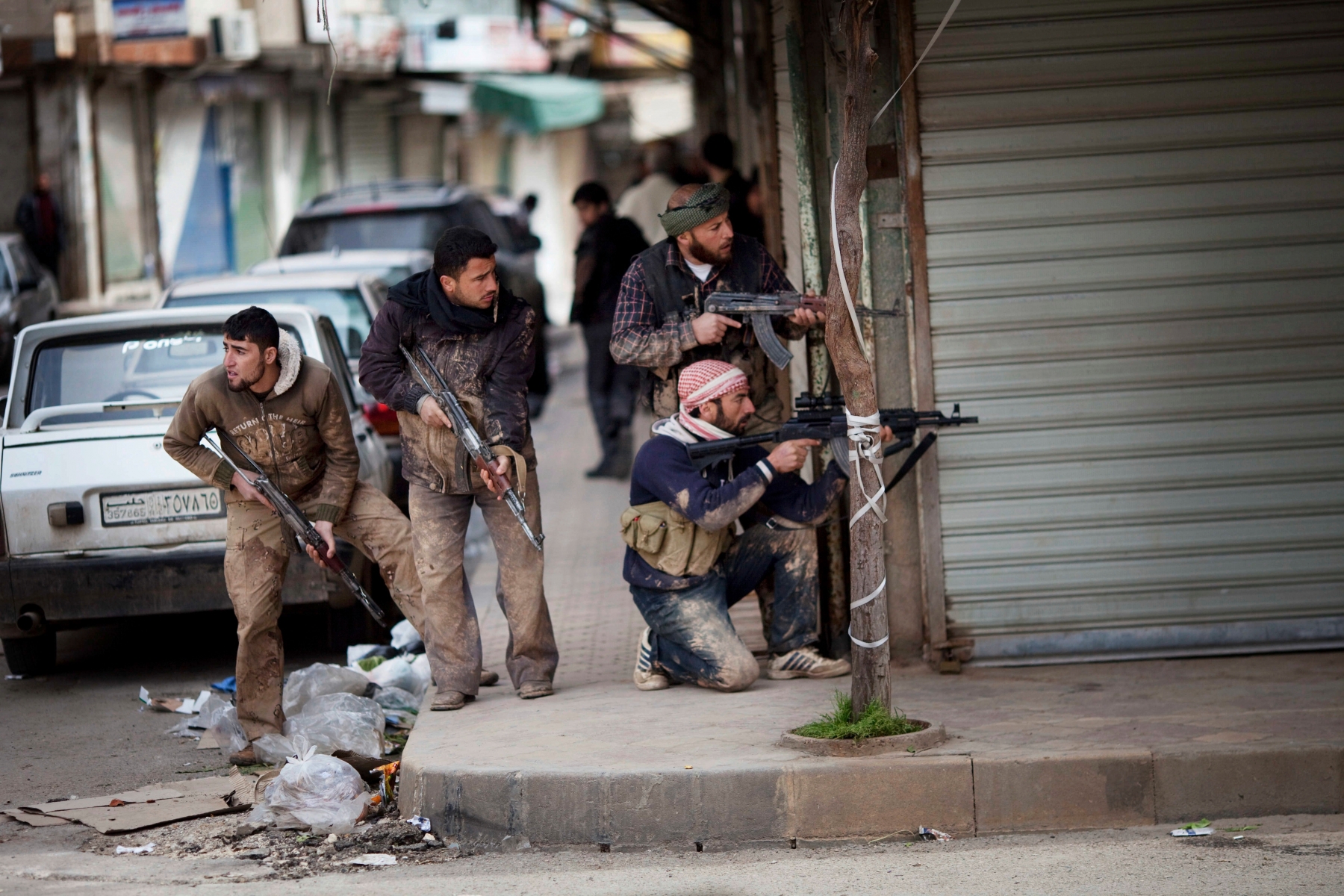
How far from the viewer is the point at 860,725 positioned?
5.05 m

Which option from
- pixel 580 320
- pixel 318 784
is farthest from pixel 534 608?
pixel 580 320

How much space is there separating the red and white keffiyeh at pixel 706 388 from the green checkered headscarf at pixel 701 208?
0.56 m

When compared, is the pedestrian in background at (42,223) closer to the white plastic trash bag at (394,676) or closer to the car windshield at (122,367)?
the car windshield at (122,367)

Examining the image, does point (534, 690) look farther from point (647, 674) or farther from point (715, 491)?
point (715, 491)

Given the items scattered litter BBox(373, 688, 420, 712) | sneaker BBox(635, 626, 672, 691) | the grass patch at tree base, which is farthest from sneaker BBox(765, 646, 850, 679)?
scattered litter BBox(373, 688, 420, 712)

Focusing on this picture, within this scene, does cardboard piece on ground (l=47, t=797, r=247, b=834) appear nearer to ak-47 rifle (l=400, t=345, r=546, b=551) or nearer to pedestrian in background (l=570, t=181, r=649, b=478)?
ak-47 rifle (l=400, t=345, r=546, b=551)

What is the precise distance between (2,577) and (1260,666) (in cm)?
519

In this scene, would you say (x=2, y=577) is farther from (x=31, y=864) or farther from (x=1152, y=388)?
(x=1152, y=388)

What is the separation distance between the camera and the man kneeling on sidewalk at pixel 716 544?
19.1ft

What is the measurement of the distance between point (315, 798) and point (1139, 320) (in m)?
3.58

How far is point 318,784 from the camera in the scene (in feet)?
17.1

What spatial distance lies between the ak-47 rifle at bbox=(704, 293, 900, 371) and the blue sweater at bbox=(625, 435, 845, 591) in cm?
40

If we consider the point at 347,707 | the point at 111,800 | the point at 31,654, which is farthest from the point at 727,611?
the point at 31,654

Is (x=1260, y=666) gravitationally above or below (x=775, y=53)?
below
